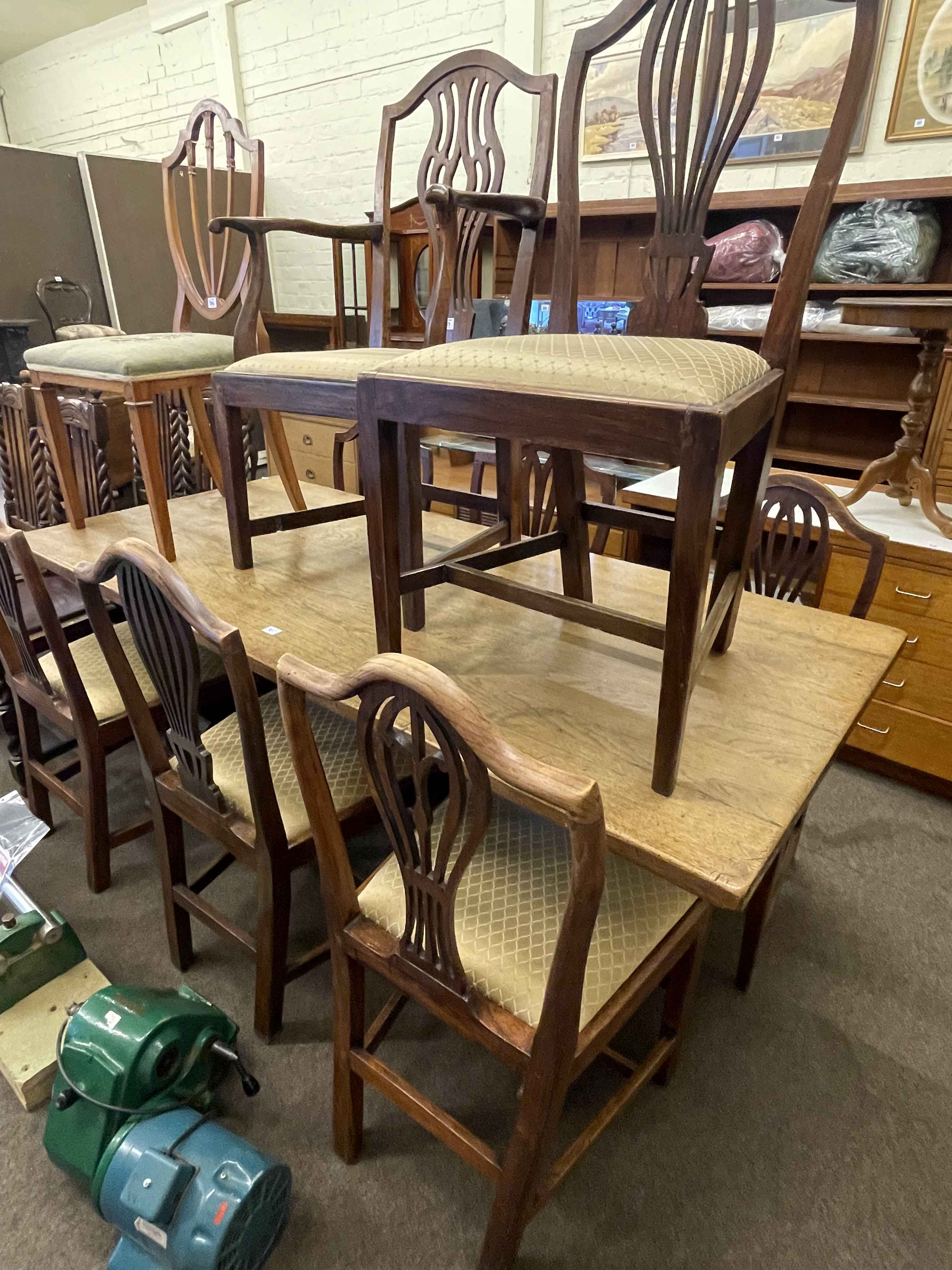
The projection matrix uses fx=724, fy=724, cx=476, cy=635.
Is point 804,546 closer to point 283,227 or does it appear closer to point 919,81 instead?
point 283,227

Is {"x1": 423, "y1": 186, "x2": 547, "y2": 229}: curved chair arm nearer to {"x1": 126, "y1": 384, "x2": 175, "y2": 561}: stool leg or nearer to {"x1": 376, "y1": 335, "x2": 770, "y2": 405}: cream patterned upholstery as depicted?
{"x1": 376, "y1": 335, "x2": 770, "y2": 405}: cream patterned upholstery

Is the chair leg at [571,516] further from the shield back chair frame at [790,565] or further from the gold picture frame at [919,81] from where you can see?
the gold picture frame at [919,81]

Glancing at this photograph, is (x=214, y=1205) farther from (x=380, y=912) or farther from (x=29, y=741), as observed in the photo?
(x=29, y=741)

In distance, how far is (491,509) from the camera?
1572mm

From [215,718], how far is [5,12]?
5.70m

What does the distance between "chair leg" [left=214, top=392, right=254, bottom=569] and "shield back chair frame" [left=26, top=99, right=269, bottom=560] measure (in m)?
0.19

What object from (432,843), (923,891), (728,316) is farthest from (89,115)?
(923,891)

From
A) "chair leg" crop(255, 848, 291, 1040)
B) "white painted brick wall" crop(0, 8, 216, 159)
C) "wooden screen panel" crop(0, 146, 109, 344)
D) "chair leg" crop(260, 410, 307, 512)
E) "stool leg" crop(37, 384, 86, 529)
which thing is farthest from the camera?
"white painted brick wall" crop(0, 8, 216, 159)

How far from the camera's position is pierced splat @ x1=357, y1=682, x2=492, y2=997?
60 cm

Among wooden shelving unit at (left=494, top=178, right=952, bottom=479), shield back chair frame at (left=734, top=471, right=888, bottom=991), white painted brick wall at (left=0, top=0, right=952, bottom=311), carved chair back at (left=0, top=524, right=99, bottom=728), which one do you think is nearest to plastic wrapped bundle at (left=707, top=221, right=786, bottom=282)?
wooden shelving unit at (left=494, top=178, right=952, bottom=479)

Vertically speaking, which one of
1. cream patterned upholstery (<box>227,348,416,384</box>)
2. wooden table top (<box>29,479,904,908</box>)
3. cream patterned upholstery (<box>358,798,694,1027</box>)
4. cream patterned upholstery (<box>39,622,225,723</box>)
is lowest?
cream patterned upholstery (<box>39,622,225,723</box>)

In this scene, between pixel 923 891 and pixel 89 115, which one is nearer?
pixel 923 891

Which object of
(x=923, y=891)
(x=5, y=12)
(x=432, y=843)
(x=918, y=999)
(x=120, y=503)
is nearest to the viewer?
(x=432, y=843)

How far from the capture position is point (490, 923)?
86 centimetres
